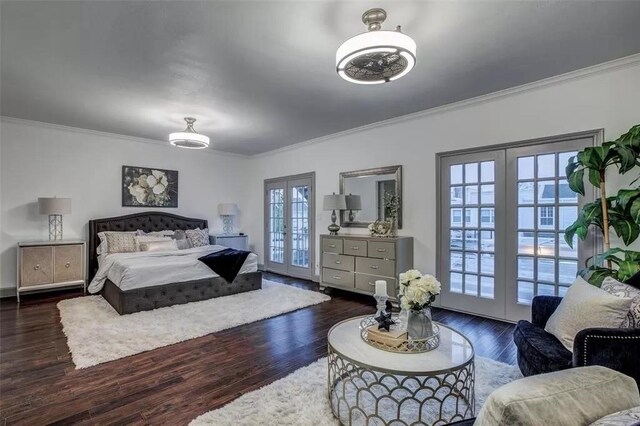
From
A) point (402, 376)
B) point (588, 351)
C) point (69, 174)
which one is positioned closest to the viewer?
point (588, 351)

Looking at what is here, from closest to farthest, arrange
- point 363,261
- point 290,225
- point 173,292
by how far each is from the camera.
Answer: point 173,292 < point 363,261 < point 290,225

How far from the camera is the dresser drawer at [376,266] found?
4.27 m

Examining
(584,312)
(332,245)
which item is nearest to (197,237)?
(332,245)

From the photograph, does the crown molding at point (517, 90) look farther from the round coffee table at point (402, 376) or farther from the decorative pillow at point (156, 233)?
the decorative pillow at point (156, 233)

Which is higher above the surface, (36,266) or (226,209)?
(226,209)

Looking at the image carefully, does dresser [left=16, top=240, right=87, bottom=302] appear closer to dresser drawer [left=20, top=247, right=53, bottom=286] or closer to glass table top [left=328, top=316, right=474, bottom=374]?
dresser drawer [left=20, top=247, right=53, bottom=286]

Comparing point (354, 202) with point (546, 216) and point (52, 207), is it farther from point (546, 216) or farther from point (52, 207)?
point (52, 207)

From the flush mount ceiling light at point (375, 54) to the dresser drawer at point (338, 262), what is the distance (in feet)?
9.49

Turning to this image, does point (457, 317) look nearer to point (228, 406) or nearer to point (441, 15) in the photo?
point (228, 406)

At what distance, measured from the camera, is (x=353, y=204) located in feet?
17.3

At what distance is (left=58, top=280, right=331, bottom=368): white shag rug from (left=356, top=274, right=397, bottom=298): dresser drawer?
0.56m

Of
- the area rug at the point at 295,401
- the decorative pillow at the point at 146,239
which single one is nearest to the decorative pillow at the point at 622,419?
the area rug at the point at 295,401

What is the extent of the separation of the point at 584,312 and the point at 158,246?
543 centimetres

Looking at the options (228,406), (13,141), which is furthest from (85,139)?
(228,406)
